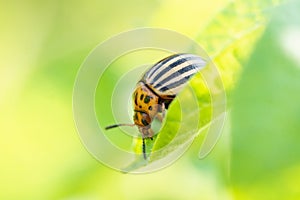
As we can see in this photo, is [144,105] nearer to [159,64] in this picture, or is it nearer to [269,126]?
[159,64]

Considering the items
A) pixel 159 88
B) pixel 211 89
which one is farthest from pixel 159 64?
pixel 211 89

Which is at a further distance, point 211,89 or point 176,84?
point 176,84

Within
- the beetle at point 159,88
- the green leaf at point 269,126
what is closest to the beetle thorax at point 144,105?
the beetle at point 159,88

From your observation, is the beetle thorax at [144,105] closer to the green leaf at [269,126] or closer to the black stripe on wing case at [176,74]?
the black stripe on wing case at [176,74]

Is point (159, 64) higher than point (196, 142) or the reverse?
higher

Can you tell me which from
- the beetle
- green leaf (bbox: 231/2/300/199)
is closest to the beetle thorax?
the beetle

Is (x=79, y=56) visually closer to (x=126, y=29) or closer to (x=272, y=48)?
(x=126, y=29)
